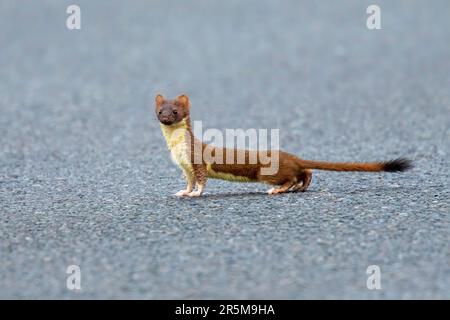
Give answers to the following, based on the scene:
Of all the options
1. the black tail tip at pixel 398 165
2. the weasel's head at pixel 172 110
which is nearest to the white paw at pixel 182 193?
the weasel's head at pixel 172 110

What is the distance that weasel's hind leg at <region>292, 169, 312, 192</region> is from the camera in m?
7.85

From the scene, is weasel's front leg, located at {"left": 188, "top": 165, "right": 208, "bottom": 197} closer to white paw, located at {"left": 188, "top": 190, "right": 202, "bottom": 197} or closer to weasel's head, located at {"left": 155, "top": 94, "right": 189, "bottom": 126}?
white paw, located at {"left": 188, "top": 190, "right": 202, "bottom": 197}

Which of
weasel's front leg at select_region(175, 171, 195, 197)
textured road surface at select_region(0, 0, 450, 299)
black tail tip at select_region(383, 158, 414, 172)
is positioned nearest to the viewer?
textured road surface at select_region(0, 0, 450, 299)

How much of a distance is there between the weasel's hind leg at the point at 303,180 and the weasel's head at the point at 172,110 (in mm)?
1026

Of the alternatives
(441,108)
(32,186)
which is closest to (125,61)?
(441,108)

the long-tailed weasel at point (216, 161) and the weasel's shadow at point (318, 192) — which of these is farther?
the weasel's shadow at point (318, 192)

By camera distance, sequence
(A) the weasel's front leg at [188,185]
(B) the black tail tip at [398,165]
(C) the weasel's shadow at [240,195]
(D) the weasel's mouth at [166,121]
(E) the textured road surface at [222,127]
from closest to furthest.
Answer: (E) the textured road surface at [222,127], (D) the weasel's mouth at [166,121], (B) the black tail tip at [398,165], (A) the weasel's front leg at [188,185], (C) the weasel's shadow at [240,195]

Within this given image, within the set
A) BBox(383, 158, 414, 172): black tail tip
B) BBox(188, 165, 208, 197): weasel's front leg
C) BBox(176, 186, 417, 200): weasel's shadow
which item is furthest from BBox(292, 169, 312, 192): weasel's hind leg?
BBox(188, 165, 208, 197): weasel's front leg

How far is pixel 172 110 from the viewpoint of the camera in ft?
24.6

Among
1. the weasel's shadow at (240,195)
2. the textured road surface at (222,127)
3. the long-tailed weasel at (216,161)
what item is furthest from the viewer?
the weasel's shadow at (240,195)

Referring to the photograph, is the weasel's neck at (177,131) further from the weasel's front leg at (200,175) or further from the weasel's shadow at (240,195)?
the weasel's shadow at (240,195)

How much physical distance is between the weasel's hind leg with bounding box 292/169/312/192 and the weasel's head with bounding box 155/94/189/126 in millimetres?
1026

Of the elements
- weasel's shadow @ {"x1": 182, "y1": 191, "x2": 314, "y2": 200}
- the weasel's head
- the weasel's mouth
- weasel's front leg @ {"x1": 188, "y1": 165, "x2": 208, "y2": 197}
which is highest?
the weasel's head

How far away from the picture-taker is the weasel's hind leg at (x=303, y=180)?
785 centimetres
